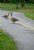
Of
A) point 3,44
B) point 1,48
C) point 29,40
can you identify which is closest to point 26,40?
point 29,40

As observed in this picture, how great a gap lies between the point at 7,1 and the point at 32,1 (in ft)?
23.5

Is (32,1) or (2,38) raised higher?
(2,38)

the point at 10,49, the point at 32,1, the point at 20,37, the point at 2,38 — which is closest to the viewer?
the point at 10,49

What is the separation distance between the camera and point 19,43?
9.45m

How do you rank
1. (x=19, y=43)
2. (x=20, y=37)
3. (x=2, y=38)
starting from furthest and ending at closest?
(x=20, y=37), (x=2, y=38), (x=19, y=43)

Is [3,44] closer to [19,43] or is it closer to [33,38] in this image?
[19,43]

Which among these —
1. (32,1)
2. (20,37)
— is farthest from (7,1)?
(20,37)

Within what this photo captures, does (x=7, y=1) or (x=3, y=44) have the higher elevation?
(x=3, y=44)

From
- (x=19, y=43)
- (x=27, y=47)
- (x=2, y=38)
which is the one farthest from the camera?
(x=2, y=38)

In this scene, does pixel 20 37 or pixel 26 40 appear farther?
pixel 20 37

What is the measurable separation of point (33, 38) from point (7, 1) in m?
50.6

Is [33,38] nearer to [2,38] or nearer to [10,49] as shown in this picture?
[2,38]

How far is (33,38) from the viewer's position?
34.7 feet

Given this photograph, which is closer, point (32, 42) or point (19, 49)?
point (19, 49)
